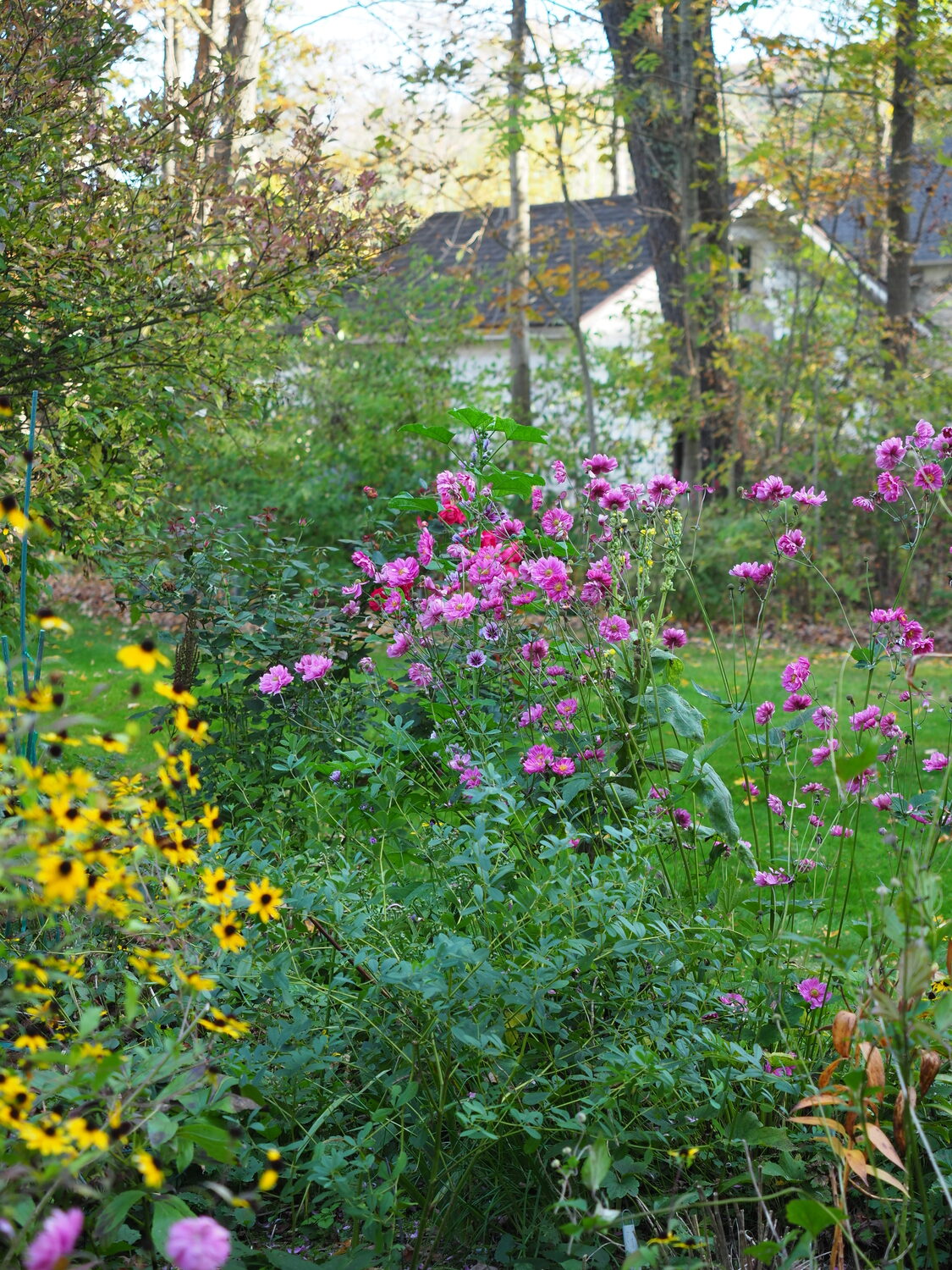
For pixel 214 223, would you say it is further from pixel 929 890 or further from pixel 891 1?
pixel 891 1

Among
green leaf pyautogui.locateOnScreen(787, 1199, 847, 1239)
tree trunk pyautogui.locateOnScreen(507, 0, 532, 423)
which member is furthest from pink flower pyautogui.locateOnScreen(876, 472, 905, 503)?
tree trunk pyautogui.locateOnScreen(507, 0, 532, 423)

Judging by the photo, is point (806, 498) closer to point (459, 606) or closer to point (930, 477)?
point (930, 477)

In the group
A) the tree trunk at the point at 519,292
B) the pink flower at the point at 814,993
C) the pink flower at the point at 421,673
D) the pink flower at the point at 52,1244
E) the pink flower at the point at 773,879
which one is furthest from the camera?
the tree trunk at the point at 519,292

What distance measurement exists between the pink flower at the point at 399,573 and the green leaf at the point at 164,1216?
1454 millimetres

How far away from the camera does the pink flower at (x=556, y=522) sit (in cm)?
277

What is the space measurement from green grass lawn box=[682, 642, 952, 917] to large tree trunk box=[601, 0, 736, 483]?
2420mm

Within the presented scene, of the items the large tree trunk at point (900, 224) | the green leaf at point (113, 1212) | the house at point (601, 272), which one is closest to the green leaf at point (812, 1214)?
the green leaf at point (113, 1212)

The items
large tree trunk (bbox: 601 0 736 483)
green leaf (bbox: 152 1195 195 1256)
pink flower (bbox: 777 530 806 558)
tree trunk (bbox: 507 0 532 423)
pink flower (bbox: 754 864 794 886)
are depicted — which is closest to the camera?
green leaf (bbox: 152 1195 195 1256)

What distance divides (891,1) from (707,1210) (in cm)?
943

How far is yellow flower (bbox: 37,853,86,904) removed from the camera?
122 centimetres

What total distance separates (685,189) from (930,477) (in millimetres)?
8516

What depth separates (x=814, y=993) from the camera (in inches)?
86.2

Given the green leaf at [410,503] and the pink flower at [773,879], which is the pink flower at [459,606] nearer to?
the green leaf at [410,503]

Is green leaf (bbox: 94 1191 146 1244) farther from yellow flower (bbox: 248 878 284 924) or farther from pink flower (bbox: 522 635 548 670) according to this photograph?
pink flower (bbox: 522 635 548 670)
